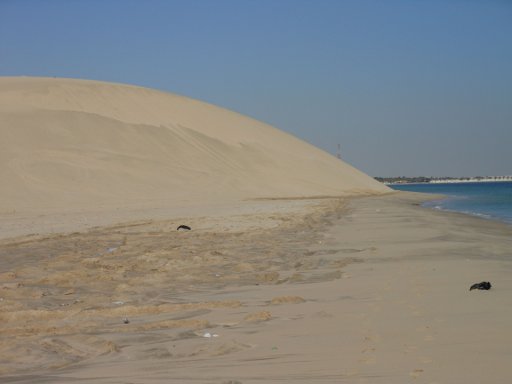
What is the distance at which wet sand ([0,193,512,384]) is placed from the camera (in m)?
4.73

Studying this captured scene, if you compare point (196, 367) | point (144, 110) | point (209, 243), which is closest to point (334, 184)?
point (144, 110)

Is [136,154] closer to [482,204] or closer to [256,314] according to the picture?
[482,204]

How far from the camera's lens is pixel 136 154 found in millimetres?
48219

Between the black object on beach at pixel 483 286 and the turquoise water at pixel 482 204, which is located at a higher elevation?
the black object on beach at pixel 483 286

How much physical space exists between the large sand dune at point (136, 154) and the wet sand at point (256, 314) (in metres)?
19.8

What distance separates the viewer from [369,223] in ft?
70.2

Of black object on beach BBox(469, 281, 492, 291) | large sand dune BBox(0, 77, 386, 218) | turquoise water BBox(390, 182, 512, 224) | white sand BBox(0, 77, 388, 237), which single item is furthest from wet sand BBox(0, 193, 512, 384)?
large sand dune BBox(0, 77, 386, 218)

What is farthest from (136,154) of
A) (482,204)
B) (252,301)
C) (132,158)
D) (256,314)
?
(256,314)

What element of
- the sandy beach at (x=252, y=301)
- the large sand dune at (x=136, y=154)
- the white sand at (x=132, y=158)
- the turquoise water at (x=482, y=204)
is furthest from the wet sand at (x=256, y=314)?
the large sand dune at (x=136, y=154)

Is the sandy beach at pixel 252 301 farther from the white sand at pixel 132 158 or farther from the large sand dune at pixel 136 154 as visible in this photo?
the large sand dune at pixel 136 154

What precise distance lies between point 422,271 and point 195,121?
54.2 m

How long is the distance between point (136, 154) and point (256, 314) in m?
42.4

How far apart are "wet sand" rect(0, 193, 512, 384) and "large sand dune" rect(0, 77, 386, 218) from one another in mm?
19804

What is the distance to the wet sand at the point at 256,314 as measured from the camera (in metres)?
4.73
